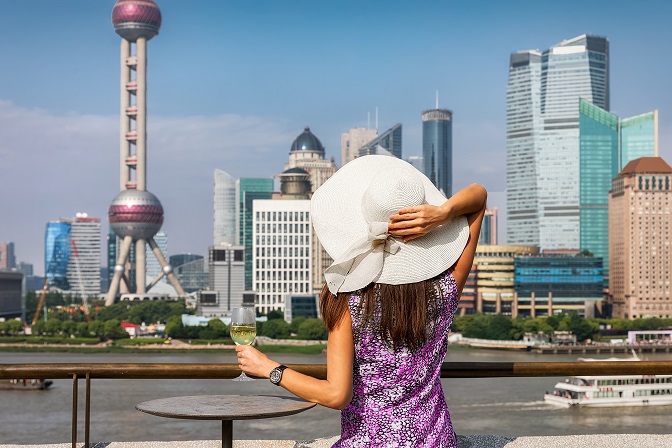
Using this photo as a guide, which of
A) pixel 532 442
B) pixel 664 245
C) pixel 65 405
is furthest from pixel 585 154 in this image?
pixel 532 442

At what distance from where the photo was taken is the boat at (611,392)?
1497 inches

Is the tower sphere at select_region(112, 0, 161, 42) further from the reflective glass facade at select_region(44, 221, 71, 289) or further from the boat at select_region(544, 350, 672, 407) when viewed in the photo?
the boat at select_region(544, 350, 672, 407)

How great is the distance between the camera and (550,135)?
147125 mm

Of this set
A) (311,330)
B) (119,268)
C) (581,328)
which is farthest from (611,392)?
(119,268)

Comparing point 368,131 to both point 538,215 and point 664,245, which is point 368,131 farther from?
point 664,245

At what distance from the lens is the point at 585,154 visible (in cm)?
14425

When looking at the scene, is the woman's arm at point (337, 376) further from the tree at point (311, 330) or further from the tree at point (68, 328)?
the tree at point (68, 328)

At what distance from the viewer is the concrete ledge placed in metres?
5.06

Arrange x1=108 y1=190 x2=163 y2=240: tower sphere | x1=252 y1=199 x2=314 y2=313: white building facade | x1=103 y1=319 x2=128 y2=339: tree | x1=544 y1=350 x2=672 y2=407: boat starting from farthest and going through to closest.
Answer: x1=108 y1=190 x2=163 y2=240: tower sphere < x1=252 y1=199 x2=314 y2=313: white building facade < x1=103 y1=319 x2=128 y2=339: tree < x1=544 y1=350 x2=672 y2=407: boat

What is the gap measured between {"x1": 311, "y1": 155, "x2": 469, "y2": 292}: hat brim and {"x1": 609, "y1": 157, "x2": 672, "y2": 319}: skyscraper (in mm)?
100388

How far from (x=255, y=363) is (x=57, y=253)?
167m

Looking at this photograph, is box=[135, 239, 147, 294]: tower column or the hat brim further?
box=[135, 239, 147, 294]: tower column

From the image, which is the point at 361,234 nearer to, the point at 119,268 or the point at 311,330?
the point at 311,330

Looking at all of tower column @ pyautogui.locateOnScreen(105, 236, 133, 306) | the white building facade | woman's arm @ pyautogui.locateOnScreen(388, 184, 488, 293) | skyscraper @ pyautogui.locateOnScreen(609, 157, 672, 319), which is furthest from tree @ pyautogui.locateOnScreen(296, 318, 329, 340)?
woman's arm @ pyautogui.locateOnScreen(388, 184, 488, 293)
